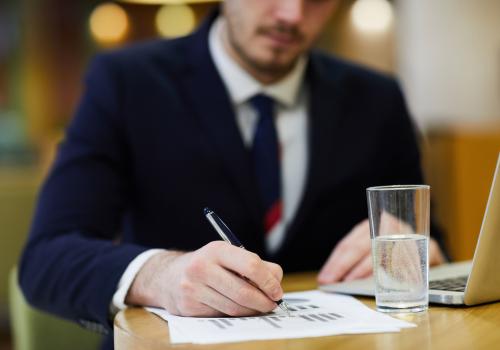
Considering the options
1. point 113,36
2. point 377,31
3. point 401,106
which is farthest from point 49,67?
point 401,106

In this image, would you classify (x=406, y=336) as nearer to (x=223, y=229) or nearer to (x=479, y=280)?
(x=479, y=280)

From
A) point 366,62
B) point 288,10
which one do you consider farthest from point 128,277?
point 366,62

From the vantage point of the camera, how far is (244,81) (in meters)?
1.75

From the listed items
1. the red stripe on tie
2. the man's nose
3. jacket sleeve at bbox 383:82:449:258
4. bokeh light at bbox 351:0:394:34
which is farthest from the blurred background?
the man's nose

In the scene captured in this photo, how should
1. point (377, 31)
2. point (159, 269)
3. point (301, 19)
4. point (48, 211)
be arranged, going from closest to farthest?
point (159, 269), point (48, 211), point (301, 19), point (377, 31)

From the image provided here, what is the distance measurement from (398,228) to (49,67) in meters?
9.17

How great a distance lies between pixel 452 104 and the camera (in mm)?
6094

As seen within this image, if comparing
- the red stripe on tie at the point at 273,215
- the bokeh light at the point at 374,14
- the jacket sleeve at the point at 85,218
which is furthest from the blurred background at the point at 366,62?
the jacket sleeve at the point at 85,218

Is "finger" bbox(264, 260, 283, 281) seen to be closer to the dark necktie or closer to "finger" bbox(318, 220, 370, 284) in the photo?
"finger" bbox(318, 220, 370, 284)

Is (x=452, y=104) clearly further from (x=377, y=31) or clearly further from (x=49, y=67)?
(x=49, y=67)

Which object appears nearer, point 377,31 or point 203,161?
point 203,161

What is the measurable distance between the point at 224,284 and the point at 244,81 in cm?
85

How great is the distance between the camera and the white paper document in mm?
866

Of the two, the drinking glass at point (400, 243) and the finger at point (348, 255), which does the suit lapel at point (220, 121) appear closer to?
the finger at point (348, 255)
